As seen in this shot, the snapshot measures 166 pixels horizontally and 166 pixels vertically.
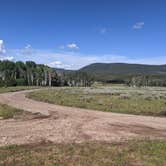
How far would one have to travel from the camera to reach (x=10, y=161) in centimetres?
954

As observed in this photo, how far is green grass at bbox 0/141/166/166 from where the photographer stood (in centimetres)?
949

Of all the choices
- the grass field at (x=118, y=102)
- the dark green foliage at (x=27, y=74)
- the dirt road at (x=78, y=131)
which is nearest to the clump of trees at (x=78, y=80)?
the dark green foliage at (x=27, y=74)

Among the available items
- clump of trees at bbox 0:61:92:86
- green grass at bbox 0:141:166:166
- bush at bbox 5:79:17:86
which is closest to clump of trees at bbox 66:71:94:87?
clump of trees at bbox 0:61:92:86

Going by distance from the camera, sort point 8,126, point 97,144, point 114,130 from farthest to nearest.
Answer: point 8,126
point 114,130
point 97,144

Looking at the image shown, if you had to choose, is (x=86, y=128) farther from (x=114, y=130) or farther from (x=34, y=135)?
(x=34, y=135)

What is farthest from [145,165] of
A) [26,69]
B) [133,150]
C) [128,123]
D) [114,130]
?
[26,69]

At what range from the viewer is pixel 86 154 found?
34.3 feet

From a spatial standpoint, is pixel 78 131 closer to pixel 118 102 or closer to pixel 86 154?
pixel 86 154

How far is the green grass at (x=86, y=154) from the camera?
9.49 metres

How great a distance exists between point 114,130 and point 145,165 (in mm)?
6197

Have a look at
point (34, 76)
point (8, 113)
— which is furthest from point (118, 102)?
point (34, 76)

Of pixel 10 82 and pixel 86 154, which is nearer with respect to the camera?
pixel 86 154

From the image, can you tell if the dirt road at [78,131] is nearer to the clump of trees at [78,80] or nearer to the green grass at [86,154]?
the green grass at [86,154]

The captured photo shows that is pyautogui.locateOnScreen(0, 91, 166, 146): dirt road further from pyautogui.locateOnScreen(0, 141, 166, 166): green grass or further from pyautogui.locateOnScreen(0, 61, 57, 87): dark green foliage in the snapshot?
pyautogui.locateOnScreen(0, 61, 57, 87): dark green foliage
